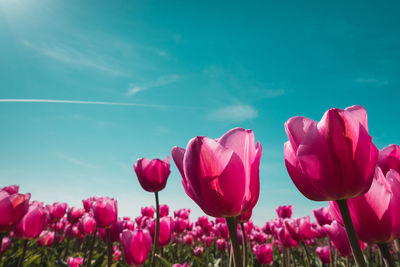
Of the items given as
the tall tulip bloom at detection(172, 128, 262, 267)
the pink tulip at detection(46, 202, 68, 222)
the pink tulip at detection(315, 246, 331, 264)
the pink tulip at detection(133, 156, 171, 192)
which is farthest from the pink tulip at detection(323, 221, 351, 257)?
the pink tulip at detection(46, 202, 68, 222)

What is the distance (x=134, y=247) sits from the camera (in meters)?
3.44

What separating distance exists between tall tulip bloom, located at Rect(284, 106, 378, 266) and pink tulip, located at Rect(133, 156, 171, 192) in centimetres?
256

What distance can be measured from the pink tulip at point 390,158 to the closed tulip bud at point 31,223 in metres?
4.31

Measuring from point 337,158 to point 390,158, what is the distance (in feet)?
1.49

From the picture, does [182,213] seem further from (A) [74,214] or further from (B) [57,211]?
(B) [57,211]

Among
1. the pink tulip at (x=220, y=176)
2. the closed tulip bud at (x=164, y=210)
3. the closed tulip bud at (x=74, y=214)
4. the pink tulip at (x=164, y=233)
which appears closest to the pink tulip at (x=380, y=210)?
the pink tulip at (x=220, y=176)

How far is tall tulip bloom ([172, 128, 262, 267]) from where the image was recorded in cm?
120

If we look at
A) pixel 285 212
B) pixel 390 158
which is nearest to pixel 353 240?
pixel 390 158

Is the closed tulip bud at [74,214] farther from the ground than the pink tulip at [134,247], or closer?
farther from the ground

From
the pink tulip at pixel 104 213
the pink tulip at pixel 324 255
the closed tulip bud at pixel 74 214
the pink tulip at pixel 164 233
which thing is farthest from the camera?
the closed tulip bud at pixel 74 214

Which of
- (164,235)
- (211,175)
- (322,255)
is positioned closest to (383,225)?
(211,175)

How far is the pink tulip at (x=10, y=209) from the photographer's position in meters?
2.96

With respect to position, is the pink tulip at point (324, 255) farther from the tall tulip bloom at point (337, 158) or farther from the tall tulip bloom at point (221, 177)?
the tall tulip bloom at point (337, 158)

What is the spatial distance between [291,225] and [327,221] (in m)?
0.90
